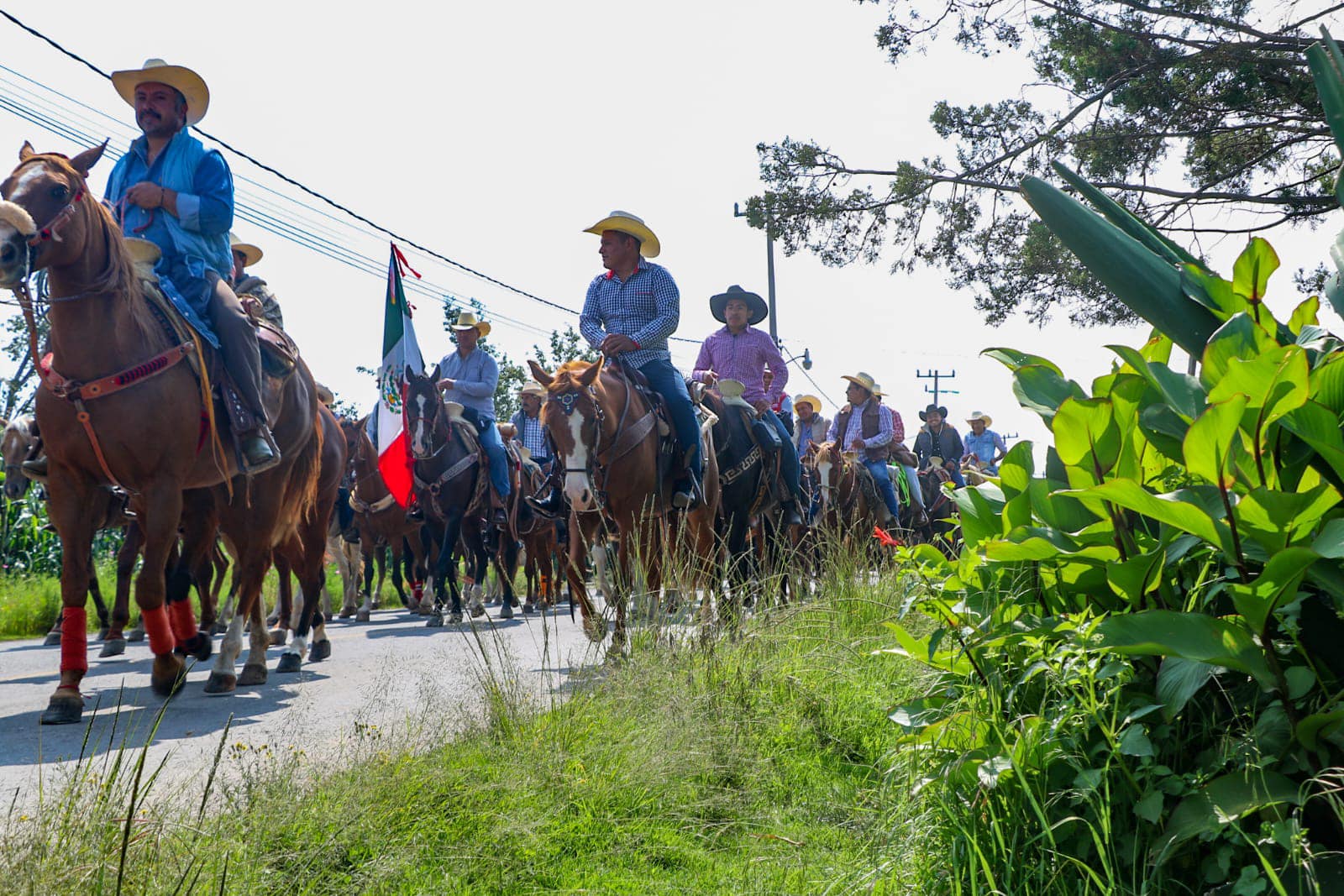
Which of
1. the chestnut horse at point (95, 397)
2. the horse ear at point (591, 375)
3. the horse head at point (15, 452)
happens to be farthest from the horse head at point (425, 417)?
the chestnut horse at point (95, 397)

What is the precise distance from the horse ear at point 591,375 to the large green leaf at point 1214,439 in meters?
5.87

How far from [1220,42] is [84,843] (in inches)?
399

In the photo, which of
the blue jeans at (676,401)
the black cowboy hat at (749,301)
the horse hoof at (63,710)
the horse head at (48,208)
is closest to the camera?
the horse head at (48,208)

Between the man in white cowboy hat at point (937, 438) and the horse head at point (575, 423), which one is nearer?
the horse head at point (575, 423)

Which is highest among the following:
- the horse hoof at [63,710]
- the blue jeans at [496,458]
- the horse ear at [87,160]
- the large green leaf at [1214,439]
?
the horse ear at [87,160]

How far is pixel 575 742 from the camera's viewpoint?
4160mm

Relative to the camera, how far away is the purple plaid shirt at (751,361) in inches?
461

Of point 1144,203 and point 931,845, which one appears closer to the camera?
point 931,845

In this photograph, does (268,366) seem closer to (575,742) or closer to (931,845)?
(575,742)

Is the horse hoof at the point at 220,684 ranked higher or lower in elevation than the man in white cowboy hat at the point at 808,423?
lower

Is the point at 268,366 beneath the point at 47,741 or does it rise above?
above

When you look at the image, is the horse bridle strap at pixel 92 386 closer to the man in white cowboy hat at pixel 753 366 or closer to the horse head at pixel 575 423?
the horse head at pixel 575 423

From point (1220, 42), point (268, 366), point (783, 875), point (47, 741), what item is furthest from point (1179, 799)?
point (1220, 42)

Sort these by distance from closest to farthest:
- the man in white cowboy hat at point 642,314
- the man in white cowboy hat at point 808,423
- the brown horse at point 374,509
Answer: the man in white cowboy hat at point 642,314 → the brown horse at point 374,509 → the man in white cowboy hat at point 808,423
